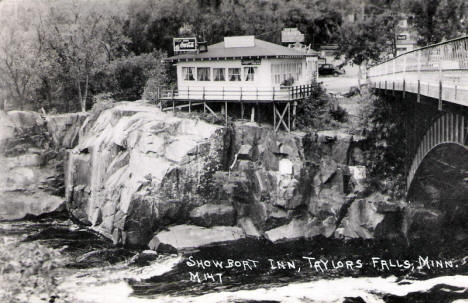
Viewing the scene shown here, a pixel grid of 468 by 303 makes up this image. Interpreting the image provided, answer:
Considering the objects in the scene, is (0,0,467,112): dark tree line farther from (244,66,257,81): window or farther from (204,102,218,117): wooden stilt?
(244,66,257,81): window

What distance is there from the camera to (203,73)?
43.5m

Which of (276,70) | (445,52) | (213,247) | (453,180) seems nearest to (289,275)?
(213,247)

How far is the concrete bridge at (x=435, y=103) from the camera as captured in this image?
20328mm

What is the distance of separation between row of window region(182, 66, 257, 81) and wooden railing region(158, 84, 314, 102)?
911 millimetres

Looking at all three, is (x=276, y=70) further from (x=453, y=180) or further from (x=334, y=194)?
(x=453, y=180)

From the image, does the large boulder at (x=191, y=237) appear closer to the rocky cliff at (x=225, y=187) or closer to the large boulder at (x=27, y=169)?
the rocky cliff at (x=225, y=187)

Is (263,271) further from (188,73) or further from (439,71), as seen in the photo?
(188,73)

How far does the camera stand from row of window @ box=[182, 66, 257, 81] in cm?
4188

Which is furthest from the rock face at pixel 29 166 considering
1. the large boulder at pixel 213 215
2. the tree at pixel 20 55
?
the large boulder at pixel 213 215

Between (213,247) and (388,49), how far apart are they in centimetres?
3471

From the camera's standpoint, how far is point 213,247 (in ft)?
→ 110

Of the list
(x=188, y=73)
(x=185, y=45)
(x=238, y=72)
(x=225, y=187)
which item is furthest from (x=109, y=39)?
(x=225, y=187)

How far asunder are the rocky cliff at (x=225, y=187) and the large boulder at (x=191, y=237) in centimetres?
7

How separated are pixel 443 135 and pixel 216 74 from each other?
74.3 ft
